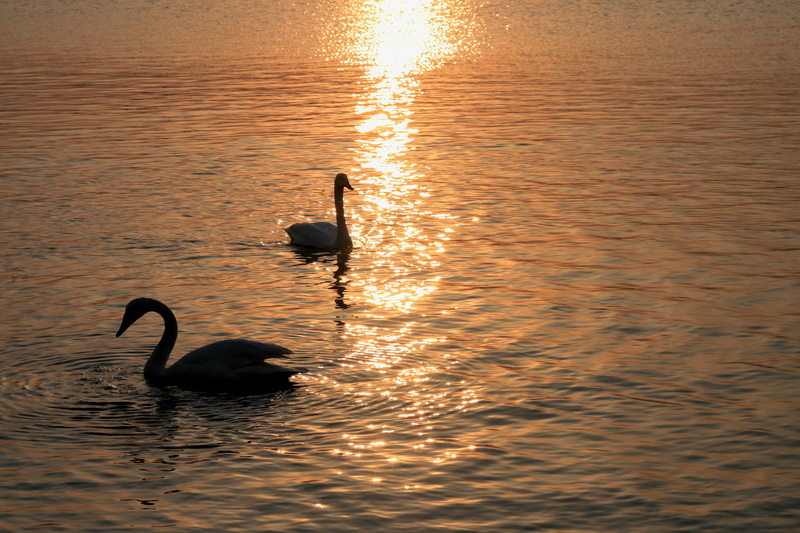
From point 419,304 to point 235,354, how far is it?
3.82 metres

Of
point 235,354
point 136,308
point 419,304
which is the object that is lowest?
point 235,354

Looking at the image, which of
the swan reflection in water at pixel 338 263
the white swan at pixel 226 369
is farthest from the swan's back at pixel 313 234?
the white swan at pixel 226 369

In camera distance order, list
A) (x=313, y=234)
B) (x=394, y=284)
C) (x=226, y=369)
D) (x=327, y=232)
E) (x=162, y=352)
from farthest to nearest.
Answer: (x=327, y=232) → (x=313, y=234) → (x=394, y=284) → (x=162, y=352) → (x=226, y=369)

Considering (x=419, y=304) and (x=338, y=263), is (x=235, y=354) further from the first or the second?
(x=338, y=263)

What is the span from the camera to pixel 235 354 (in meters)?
12.1

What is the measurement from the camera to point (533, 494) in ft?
A: 31.6

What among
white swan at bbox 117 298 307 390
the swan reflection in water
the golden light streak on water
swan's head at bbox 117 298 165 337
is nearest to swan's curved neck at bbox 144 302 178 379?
white swan at bbox 117 298 307 390

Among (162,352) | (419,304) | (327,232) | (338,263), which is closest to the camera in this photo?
(162,352)

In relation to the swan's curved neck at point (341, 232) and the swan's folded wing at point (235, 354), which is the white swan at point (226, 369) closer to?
the swan's folded wing at point (235, 354)

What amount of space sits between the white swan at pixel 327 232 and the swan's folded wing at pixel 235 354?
6.57 m

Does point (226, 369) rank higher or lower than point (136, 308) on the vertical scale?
lower

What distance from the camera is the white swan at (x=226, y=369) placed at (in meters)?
12.0

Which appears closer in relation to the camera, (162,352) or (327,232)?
(162,352)

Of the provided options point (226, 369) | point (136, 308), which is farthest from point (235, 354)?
point (136, 308)
